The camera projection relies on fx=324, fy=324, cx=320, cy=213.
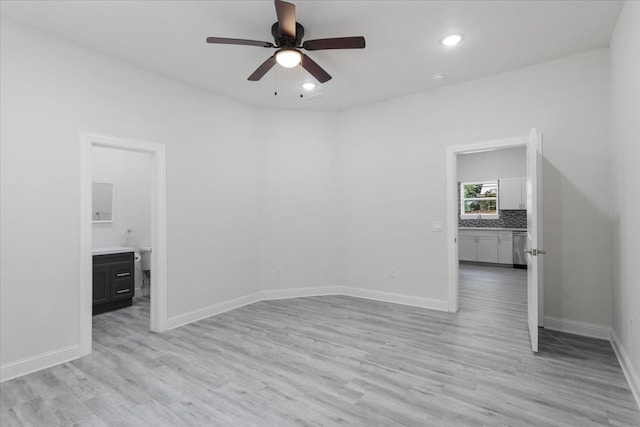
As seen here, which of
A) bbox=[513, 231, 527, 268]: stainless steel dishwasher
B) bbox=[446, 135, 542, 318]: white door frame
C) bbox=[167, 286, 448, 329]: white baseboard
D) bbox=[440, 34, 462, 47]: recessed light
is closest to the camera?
bbox=[440, 34, 462, 47]: recessed light

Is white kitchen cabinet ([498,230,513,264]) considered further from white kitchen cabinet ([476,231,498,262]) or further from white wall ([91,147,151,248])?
white wall ([91,147,151,248])

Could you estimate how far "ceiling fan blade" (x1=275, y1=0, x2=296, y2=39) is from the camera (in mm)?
2111

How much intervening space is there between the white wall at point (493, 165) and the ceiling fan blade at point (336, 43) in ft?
21.0

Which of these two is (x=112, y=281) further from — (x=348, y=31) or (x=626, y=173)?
(x=626, y=173)

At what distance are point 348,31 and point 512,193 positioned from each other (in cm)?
639

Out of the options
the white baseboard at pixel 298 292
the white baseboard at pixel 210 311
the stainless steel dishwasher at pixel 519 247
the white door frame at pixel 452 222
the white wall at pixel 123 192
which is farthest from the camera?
the stainless steel dishwasher at pixel 519 247

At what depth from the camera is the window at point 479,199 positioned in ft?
26.4

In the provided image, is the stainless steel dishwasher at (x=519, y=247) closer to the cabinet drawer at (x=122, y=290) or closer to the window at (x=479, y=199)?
the window at (x=479, y=199)

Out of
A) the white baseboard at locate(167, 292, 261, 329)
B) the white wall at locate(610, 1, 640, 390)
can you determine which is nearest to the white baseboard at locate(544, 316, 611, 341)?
the white wall at locate(610, 1, 640, 390)

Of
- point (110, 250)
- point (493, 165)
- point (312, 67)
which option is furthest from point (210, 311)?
point (493, 165)

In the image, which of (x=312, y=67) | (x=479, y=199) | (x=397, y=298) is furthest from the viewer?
(x=479, y=199)

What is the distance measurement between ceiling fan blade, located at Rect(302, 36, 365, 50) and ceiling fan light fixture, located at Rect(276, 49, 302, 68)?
0.10m

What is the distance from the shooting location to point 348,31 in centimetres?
287

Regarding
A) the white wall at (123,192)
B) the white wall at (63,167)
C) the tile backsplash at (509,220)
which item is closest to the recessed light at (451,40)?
the white wall at (63,167)
